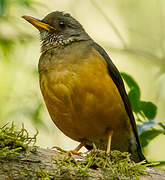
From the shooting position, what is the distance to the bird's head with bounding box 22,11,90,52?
6121 millimetres

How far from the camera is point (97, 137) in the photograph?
5906 millimetres

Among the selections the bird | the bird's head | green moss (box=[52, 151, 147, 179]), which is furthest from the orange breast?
green moss (box=[52, 151, 147, 179])

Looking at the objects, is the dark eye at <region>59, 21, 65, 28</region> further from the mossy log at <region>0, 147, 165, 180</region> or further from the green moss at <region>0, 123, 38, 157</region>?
the green moss at <region>0, 123, 38, 157</region>

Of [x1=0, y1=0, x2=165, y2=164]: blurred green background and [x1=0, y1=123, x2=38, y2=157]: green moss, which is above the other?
[x1=0, y1=0, x2=165, y2=164]: blurred green background

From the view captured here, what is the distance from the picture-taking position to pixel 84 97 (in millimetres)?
5273

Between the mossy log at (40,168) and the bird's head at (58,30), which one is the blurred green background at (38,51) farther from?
the mossy log at (40,168)

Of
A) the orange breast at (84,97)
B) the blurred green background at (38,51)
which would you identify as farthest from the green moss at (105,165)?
the blurred green background at (38,51)

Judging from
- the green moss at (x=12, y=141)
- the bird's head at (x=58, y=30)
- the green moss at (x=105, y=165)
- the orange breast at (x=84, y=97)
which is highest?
the bird's head at (x=58, y=30)

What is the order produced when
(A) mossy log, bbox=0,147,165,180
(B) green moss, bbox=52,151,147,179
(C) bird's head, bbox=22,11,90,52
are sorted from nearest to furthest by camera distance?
(A) mossy log, bbox=0,147,165,180, (B) green moss, bbox=52,151,147,179, (C) bird's head, bbox=22,11,90,52

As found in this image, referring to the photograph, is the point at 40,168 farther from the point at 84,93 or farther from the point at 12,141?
the point at 84,93

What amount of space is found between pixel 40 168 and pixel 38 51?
5642 mm

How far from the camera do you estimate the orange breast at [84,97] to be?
5.27 metres

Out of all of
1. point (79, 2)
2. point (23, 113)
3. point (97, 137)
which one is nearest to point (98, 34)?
point (79, 2)

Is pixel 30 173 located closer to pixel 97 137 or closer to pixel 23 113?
pixel 97 137
